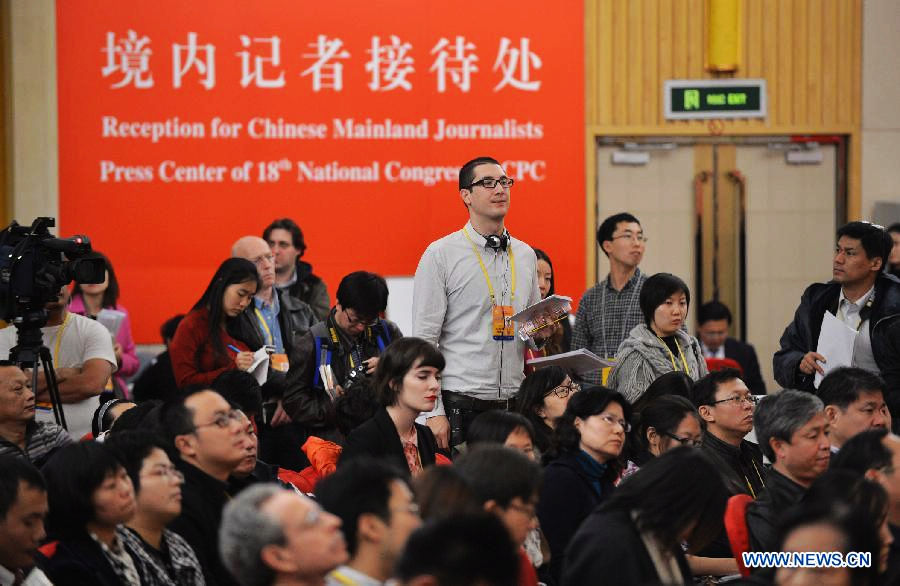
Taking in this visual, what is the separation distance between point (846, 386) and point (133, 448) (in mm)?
2365

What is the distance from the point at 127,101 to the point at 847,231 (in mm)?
4357

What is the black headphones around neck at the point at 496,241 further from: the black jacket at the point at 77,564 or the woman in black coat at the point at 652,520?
the black jacket at the point at 77,564

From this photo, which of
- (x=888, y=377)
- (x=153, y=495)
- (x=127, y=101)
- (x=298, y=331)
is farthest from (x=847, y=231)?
(x=127, y=101)

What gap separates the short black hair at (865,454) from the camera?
3229 mm

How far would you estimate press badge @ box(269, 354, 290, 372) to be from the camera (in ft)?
16.8

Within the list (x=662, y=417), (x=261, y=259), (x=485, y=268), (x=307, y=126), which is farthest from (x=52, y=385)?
(x=307, y=126)

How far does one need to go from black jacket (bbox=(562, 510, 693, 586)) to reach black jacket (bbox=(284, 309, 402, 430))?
7.22ft

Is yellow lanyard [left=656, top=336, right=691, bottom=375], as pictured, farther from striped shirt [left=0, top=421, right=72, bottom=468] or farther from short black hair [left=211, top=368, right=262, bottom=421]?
striped shirt [left=0, top=421, right=72, bottom=468]

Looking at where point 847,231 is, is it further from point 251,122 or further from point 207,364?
point 251,122

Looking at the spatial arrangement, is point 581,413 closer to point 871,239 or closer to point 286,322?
point 871,239

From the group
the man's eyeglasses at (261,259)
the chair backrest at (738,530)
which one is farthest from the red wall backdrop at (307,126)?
the chair backrest at (738,530)

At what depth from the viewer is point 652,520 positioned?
8.84 feet

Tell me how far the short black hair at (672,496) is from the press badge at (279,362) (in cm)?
260

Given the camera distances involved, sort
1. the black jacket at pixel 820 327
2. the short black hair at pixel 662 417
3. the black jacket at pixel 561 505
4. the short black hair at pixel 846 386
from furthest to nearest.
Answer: the black jacket at pixel 820 327, the short black hair at pixel 846 386, the short black hair at pixel 662 417, the black jacket at pixel 561 505
